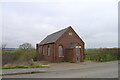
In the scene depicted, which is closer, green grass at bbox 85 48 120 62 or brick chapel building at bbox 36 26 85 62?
brick chapel building at bbox 36 26 85 62

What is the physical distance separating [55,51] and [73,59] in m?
3.50

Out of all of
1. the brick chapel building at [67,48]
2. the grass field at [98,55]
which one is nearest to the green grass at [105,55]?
the grass field at [98,55]

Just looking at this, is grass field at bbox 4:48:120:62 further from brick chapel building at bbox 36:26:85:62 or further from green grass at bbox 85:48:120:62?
brick chapel building at bbox 36:26:85:62

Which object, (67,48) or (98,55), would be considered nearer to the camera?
(67,48)

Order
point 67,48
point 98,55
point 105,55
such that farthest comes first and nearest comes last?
point 105,55 → point 98,55 → point 67,48

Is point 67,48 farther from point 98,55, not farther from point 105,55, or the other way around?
point 105,55

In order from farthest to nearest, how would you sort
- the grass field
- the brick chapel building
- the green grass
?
the green grass
the brick chapel building
the grass field

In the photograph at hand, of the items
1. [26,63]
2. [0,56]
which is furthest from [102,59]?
[0,56]

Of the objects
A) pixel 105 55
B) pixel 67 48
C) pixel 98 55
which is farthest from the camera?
pixel 105 55

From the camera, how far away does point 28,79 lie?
977cm

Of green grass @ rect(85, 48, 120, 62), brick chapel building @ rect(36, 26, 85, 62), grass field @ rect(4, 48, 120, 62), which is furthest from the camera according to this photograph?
green grass @ rect(85, 48, 120, 62)

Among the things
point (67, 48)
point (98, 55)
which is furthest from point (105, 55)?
point (67, 48)

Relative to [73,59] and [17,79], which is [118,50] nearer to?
[73,59]

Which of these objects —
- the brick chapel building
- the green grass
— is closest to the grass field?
the green grass
